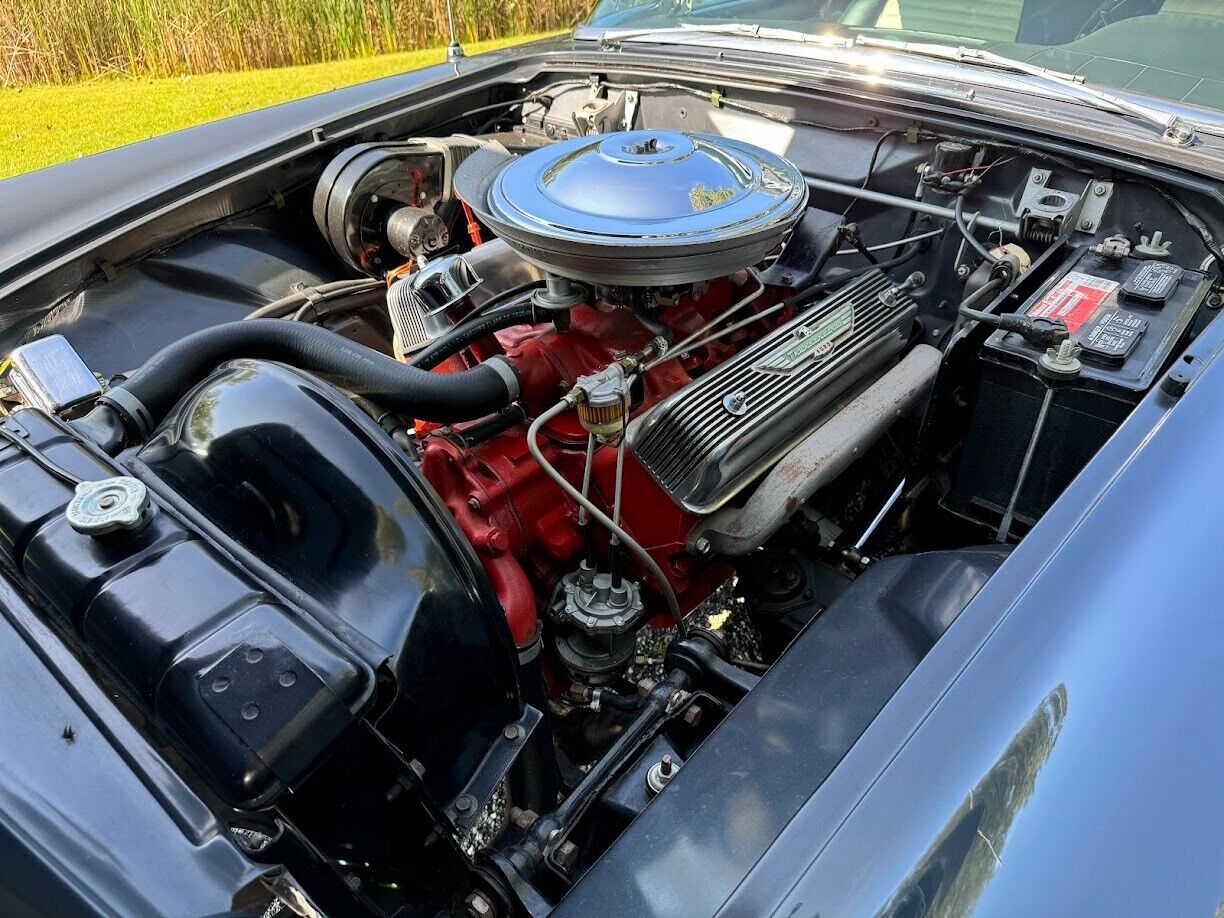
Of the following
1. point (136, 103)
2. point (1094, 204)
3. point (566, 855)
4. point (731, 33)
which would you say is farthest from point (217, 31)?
point (566, 855)

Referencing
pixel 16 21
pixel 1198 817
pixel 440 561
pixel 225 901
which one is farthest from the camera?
pixel 16 21

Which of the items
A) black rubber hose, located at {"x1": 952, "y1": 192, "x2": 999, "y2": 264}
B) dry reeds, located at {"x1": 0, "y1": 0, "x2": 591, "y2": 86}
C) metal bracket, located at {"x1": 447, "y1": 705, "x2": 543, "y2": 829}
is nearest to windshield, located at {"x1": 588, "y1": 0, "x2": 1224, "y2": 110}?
black rubber hose, located at {"x1": 952, "y1": 192, "x2": 999, "y2": 264}

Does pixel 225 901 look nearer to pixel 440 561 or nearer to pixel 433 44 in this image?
pixel 440 561

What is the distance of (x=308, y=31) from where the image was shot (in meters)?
8.90

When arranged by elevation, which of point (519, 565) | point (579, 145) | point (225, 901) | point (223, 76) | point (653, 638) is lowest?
point (223, 76)

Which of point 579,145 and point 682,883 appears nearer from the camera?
point 682,883

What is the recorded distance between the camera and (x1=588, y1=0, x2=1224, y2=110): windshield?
177 cm

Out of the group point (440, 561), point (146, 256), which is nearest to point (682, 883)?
point (440, 561)

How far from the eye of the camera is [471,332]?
5.05ft

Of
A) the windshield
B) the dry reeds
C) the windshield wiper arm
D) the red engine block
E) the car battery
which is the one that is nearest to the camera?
the car battery

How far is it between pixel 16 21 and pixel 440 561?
9.71 meters

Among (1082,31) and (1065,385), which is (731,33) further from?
(1065,385)

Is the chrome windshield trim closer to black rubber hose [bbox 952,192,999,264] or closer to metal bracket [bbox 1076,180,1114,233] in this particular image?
metal bracket [bbox 1076,180,1114,233]

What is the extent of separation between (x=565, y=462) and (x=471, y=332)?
28cm
